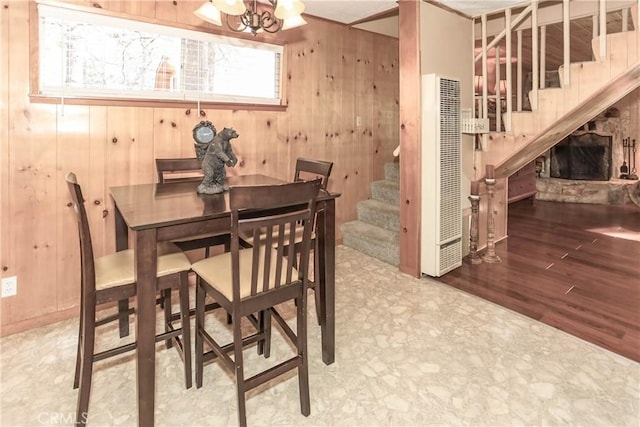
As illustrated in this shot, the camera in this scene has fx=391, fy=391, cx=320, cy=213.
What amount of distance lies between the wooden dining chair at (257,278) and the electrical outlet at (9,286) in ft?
4.56

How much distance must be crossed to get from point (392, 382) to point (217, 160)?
57.1 inches

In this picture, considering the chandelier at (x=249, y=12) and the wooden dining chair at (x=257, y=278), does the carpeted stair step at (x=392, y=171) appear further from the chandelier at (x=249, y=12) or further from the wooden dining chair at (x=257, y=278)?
the wooden dining chair at (x=257, y=278)

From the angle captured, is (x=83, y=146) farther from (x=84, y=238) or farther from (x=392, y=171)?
(x=392, y=171)

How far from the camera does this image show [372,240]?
3756 millimetres

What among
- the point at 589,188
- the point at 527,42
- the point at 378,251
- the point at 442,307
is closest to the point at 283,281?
the point at 442,307

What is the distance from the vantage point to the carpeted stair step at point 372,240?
358 cm

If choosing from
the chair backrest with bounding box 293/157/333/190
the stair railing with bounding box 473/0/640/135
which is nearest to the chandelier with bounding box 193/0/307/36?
the chair backrest with bounding box 293/157/333/190

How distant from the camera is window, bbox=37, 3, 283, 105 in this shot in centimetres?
238

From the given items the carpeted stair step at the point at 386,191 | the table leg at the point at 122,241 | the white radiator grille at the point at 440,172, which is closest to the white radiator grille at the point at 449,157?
the white radiator grille at the point at 440,172

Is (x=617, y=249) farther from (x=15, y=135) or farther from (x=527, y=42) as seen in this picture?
(x=15, y=135)

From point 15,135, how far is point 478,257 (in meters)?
3.64

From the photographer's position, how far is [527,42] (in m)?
4.93

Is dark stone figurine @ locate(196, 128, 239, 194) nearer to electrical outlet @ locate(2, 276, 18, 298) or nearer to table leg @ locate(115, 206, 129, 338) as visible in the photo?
table leg @ locate(115, 206, 129, 338)

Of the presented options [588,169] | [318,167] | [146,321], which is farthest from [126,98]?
[588,169]
